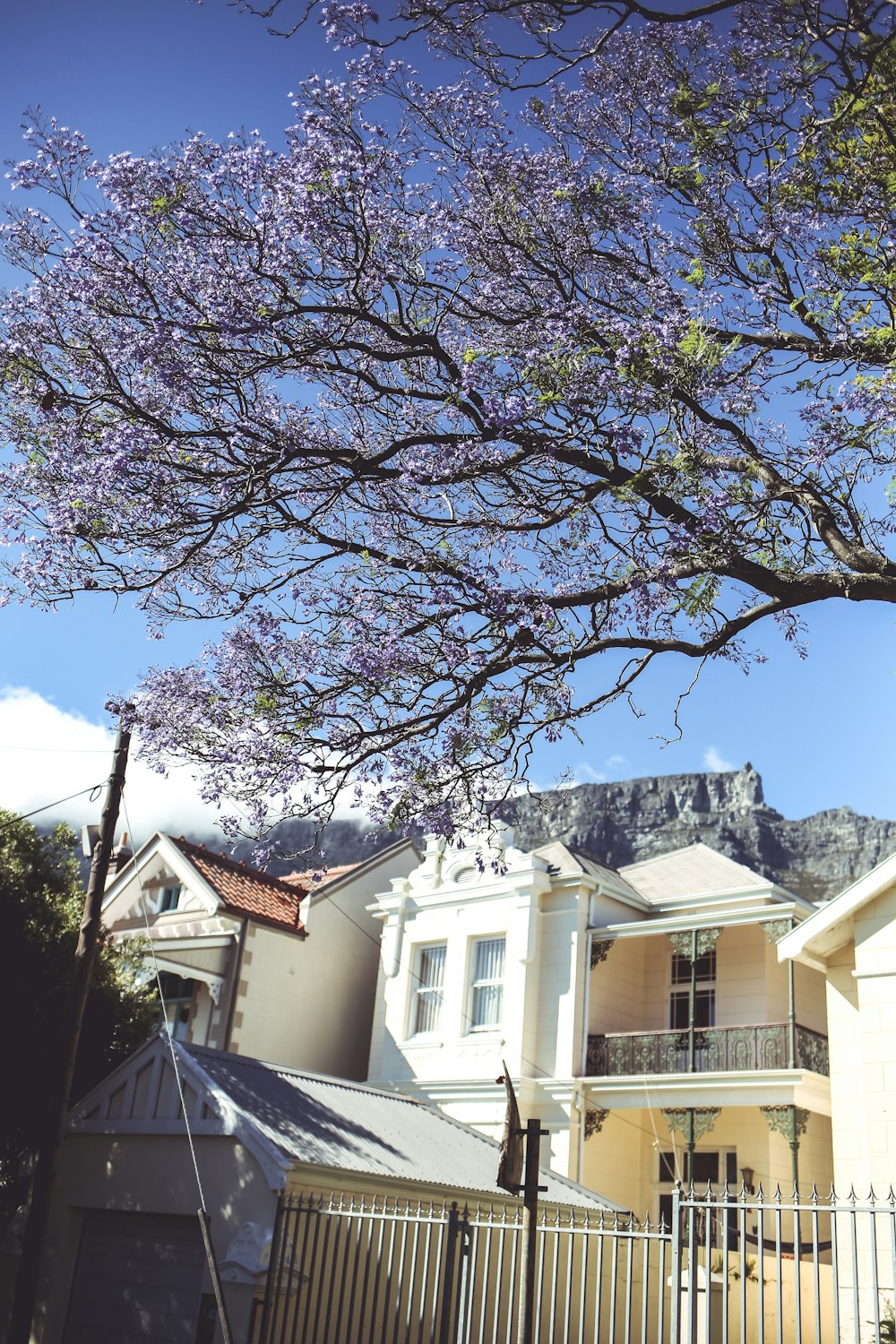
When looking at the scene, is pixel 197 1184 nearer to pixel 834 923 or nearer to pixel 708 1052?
pixel 834 923

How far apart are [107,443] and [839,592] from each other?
5.42 metres

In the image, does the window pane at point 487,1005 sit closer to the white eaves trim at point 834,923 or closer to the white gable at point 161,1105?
the white eaves trim at point 834,923

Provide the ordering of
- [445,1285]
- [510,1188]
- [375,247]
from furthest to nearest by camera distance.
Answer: [445,1285], [375,247], [510,1188]

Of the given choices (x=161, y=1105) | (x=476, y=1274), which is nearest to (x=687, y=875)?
(x=161, y=1105)

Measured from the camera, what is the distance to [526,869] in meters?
24.9

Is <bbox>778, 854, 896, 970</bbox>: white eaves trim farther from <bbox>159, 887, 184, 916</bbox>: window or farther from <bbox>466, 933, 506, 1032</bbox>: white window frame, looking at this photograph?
<bbox>159, 887, 184, 916</bbox>: window

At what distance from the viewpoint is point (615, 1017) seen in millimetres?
24844

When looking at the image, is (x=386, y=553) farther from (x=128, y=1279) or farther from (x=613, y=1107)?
(x=613, y=1107)

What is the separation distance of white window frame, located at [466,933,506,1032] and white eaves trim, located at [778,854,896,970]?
804 cm

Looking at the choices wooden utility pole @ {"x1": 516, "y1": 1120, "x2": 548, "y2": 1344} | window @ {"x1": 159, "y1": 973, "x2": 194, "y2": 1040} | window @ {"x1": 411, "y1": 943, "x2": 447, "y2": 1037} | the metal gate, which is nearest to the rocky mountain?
window @ {"x1": 159, "y1": 973, "x2": 194, "y2": 1040}

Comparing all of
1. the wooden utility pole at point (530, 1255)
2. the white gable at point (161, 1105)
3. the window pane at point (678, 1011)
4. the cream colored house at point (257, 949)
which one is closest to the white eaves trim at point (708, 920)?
the window pane at point (678, 1011)

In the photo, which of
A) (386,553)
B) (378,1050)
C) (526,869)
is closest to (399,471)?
(386,553)

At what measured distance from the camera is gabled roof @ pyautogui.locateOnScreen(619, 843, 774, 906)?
86.5ft

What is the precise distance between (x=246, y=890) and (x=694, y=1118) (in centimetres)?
1203
